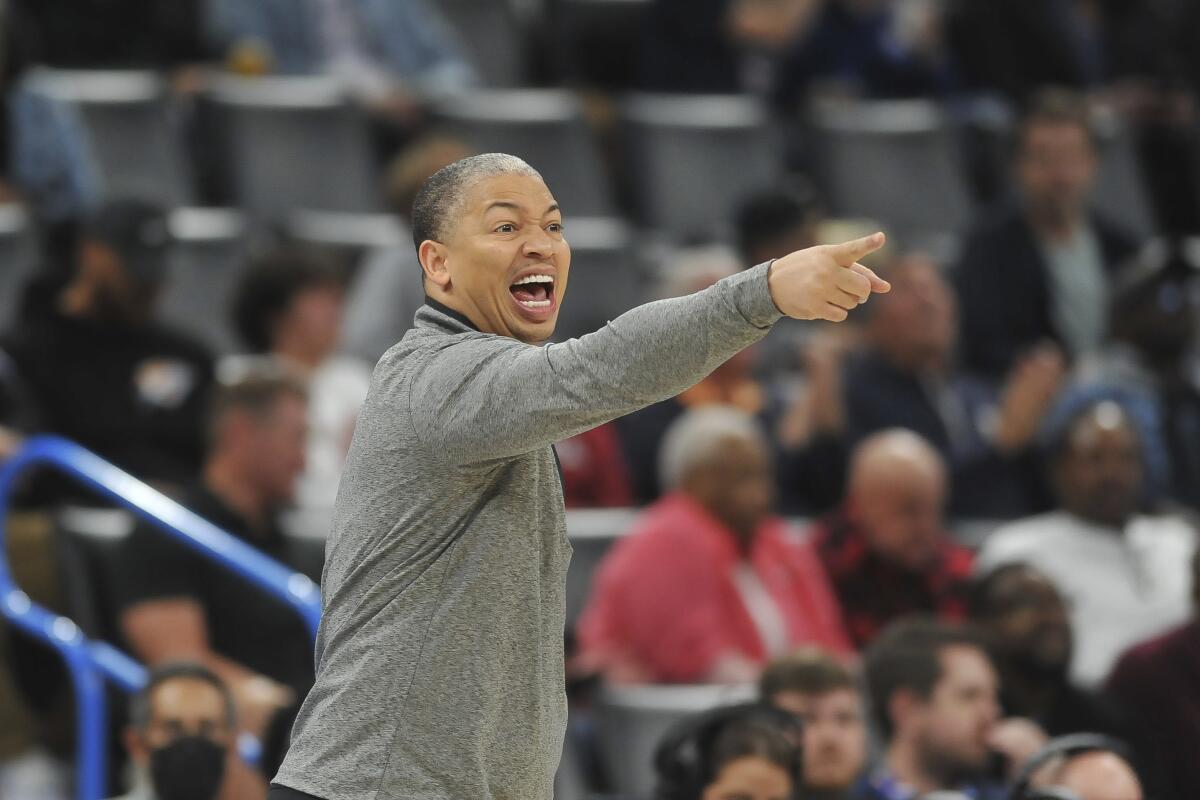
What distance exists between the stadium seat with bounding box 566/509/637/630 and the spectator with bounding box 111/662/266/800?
53.2 inches

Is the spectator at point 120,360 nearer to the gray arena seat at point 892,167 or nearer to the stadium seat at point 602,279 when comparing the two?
the stadium seat at point 602,279

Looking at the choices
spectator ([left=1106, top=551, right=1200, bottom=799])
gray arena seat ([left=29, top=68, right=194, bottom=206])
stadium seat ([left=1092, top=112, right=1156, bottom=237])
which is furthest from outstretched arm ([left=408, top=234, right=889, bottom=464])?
stadium seat ([left=1092, top=112, right=1156, bottom=237])

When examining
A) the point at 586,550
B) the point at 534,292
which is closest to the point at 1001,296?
the point at 586,550

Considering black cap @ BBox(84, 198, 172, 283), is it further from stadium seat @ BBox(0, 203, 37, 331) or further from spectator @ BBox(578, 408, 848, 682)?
spectator @ BBox(578, 408, 848, 682)

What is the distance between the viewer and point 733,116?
6.77 m

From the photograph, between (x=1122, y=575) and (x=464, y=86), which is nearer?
(x=1122, y=575)

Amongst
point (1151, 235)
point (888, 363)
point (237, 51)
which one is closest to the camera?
point (888, 363)

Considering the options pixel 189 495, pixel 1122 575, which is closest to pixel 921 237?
pixel 1122 575

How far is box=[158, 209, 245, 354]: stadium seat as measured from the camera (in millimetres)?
5891

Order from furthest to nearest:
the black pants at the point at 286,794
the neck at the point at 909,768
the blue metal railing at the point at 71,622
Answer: the blue metal railing at the point at 71,622 < the neck at the point at 909,768 < the black pants at the point at 286,794

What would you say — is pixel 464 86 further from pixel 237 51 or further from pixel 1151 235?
pixel 1151 235

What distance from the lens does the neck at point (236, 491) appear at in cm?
455

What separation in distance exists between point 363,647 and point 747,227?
12.1 ft

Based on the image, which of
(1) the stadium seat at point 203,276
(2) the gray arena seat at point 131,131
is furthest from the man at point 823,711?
(2) the gray arena seat at point 131,131
